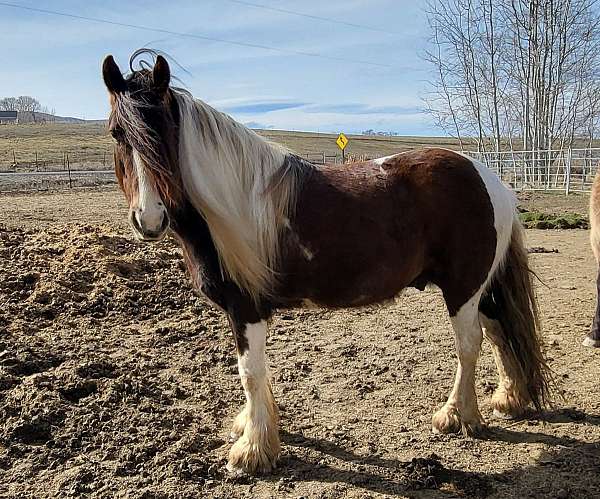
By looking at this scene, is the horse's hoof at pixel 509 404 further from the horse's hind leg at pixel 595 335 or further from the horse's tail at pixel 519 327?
the horse's hind leg at pixel 595 335

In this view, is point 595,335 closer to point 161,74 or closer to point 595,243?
point 595,243

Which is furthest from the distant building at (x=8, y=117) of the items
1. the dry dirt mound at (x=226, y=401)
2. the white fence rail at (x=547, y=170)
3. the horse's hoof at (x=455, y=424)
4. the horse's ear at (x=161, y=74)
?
the horse's hoof at (x=455, y=424)

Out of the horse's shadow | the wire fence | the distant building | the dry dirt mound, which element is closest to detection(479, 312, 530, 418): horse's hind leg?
the dry dirt mound

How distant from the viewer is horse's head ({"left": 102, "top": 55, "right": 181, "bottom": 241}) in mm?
2453

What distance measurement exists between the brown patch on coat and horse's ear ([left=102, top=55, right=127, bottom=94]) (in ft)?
3.40

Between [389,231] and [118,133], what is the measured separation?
148 cm

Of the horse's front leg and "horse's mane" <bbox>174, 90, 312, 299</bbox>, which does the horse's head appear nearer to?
"horse's mane" <bbox>174, 90, 312, 299</bbox>

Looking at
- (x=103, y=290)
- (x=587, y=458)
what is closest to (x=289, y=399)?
(x=587, y=458)

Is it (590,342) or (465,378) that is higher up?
(465,378)

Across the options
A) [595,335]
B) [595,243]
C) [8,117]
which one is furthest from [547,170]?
[8,117]

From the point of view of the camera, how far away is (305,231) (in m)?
2.87

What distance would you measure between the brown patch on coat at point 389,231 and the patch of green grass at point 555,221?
749 cm

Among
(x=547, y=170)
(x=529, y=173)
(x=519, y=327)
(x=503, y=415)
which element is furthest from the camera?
(x=529, y=173)

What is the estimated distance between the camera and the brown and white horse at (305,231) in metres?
2.55
